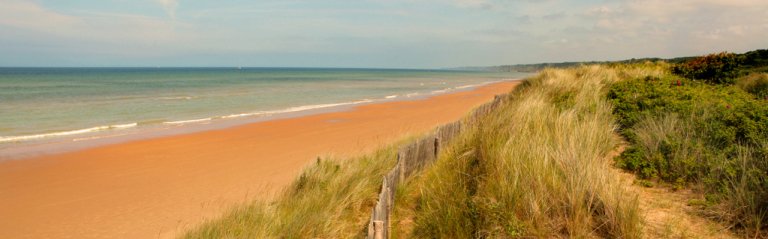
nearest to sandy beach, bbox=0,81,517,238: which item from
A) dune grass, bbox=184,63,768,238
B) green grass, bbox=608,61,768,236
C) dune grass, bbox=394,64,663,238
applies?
dune grass, bbox=184,63,768,238

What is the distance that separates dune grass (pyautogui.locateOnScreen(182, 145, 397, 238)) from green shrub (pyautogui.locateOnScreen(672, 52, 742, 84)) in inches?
536

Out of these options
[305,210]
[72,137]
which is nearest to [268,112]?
[72,137]

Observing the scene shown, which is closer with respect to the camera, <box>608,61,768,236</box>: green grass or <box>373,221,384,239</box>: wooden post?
<box>373,221,384,239</box>: wooden post

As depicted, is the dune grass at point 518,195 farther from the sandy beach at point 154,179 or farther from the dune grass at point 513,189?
the sandy beach at point 154,179

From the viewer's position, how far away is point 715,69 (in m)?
15.3

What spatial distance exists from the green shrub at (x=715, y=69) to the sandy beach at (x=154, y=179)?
1082cm

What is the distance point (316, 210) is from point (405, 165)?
1238 mm

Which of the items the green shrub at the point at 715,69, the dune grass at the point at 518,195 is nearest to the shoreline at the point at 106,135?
the dune grass at the point at 518,195

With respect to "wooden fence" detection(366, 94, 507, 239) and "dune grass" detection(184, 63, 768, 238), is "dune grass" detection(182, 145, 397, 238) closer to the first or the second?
"dune grass" detection(184, 63, 768, 238)

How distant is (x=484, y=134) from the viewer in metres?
5.75

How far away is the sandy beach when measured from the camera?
19.6 feet

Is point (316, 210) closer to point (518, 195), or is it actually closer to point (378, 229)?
point (378, 229)

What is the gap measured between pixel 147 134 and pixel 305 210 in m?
10.9

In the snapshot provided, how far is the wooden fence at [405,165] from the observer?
11.4 ft
